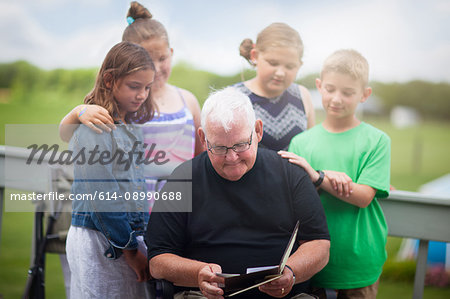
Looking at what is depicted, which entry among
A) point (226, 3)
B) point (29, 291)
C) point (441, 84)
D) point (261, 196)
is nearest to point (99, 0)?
point (226, 3)

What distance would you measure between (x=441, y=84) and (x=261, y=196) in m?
5.65

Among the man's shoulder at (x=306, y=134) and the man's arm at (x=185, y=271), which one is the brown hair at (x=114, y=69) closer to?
the man's arm at (x=185, y=271)

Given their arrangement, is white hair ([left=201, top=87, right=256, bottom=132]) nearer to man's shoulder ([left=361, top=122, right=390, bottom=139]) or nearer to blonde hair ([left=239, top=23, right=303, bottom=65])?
blonde hair ([left=239, top=23, right=303, bottom=65])

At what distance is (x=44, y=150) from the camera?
222cm

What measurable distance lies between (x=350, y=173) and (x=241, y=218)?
57 centimetres

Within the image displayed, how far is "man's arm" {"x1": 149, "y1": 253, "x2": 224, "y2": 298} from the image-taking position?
1.58 metres

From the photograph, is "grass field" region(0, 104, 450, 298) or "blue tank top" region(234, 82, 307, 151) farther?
"grass field" region(0, 104, 450, 298)

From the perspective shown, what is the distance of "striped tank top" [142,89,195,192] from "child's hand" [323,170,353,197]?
745 mm

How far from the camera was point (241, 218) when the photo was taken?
181 centimetres

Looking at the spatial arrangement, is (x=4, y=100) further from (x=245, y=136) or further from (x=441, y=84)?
(x=441, y=84)

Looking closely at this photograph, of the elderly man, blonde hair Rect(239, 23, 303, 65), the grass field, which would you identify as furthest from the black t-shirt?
the grass field

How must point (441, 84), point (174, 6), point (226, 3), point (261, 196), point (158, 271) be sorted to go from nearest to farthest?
1. point (158, 271)
2. point (261, 196)
3. point (174, 6)
4. point (226, 3)
5. point (441, 84)

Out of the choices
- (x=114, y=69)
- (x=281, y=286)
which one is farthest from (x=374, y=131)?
(x=114, y=69)

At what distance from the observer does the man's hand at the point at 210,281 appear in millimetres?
1550
